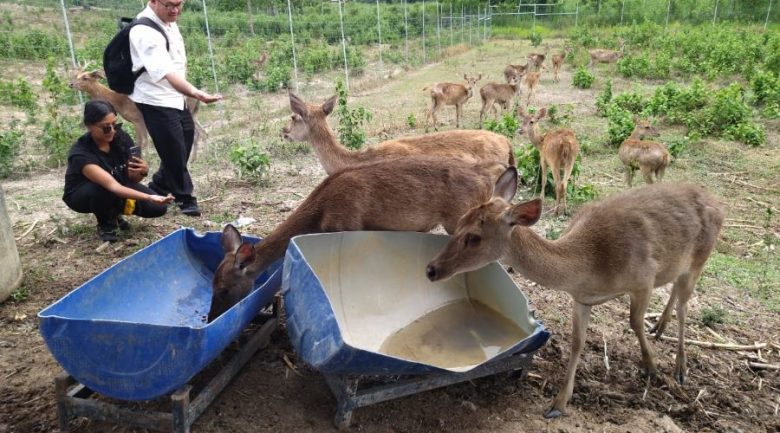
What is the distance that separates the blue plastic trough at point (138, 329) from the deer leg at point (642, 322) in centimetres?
249

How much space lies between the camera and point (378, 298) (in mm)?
4750

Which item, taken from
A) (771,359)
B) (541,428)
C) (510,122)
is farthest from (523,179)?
(541,428)

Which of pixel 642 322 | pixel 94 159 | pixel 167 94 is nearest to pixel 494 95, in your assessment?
pixel 167 94

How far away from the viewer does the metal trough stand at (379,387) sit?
143 inches

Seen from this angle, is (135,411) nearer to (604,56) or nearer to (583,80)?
(583,80)

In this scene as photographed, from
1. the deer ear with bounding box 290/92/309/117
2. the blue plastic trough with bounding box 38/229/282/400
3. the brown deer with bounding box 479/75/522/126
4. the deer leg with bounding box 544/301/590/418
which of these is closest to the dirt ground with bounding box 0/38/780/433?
the deer leg with bounding box 544/301/590/418

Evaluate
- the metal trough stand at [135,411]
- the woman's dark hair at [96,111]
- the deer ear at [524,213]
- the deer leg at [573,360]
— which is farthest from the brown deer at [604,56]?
the metal trough stand at [135,411]

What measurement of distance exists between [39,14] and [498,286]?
20.8 m

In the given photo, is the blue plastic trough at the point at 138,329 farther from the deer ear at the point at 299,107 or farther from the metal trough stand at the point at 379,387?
the deer ear at the point at 299,107

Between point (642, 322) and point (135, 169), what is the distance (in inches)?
194

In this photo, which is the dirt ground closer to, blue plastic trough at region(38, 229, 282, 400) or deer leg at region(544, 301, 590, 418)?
deer leg at region(544, 301, 590, 418)

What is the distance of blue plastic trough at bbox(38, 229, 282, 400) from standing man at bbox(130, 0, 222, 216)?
2.48 meters

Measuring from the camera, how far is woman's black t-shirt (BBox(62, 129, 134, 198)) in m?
6.02

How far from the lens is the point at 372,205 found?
16.0ft
